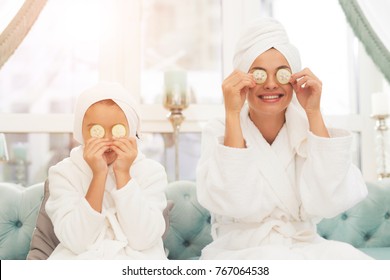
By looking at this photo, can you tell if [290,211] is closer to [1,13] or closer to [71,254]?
[71,254]

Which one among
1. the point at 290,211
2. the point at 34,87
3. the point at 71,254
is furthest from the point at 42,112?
the point at 290,211

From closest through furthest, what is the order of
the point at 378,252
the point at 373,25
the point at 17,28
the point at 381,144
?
the point at 378,252 → the point at 17,28 → the point at 373,25 → the point at 381,144

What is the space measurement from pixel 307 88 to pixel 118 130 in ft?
1.77

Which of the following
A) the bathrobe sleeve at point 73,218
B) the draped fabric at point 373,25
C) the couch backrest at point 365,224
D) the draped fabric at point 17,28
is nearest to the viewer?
the bathrobe sleeve at point 73,218

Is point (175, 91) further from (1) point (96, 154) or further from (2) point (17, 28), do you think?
(1) point (96, 154)

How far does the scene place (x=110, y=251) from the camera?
4.05 feet

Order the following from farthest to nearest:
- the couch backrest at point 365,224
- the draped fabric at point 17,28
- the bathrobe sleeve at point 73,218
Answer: the draped fabric at point 17,28, the couch backrest at point 365,224, the bathrobe sleeve at point 73,218

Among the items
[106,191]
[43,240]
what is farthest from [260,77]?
[43,240]

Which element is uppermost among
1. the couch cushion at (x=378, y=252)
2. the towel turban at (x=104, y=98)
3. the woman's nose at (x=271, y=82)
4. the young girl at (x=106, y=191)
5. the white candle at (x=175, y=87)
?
the white candle at (x=175, y=87)

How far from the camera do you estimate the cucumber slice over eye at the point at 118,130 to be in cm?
131

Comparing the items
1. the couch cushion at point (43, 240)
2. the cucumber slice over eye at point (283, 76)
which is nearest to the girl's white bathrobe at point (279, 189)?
the cucumber slice over eye at point (283, 76)

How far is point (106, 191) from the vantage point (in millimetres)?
1378

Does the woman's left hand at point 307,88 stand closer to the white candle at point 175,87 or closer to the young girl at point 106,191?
the young girl at point 106,191

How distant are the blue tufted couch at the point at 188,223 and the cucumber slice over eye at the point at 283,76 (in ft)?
2.14
